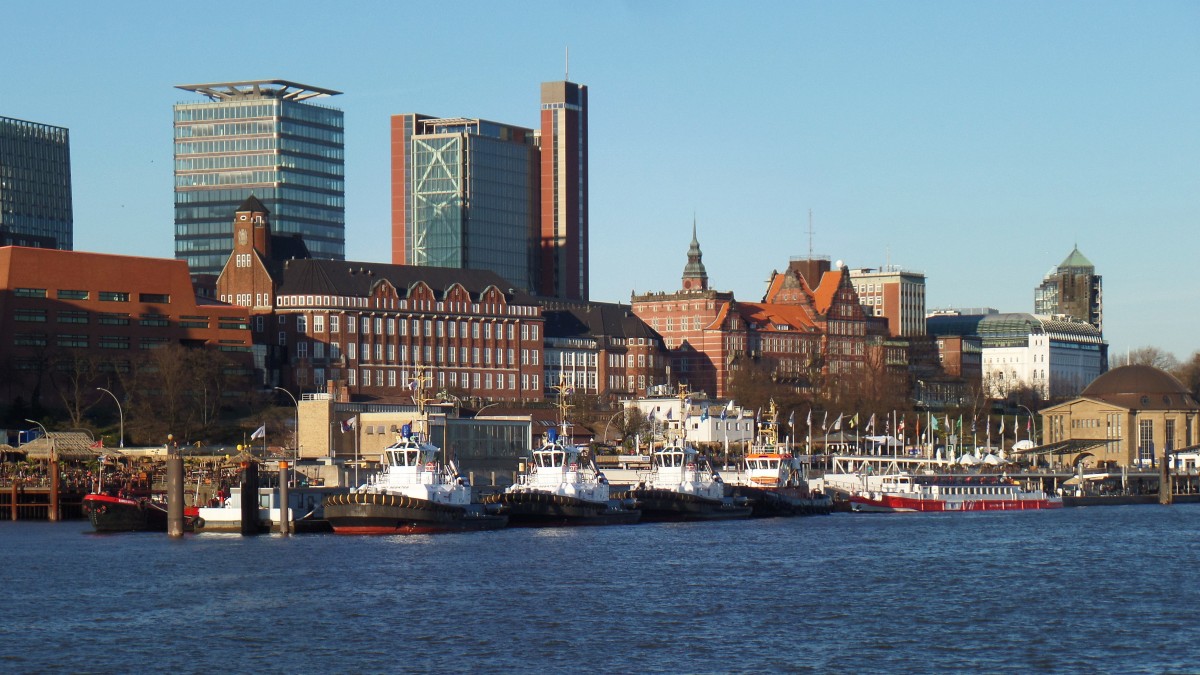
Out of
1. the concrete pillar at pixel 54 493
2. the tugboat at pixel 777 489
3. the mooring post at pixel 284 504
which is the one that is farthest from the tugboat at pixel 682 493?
the concrete pillar at pixel 54 493

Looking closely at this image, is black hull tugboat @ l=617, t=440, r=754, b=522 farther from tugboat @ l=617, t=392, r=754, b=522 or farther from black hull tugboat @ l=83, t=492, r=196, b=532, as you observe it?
black hull tugboat @ l=83, t=492, r=196, b=532

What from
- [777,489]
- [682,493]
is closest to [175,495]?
[682,493]

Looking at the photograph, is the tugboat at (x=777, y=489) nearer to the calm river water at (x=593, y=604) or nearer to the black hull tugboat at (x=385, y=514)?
the calm river water at (x=593, y=604)

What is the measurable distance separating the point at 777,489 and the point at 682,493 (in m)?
16.2

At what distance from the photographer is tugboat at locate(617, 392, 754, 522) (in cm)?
15162

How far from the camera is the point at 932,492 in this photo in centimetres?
17688

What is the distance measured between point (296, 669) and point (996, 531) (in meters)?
80.5

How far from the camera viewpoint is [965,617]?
8569cm

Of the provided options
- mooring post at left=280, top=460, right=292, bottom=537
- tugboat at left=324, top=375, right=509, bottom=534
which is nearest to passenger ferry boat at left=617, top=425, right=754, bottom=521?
tugboat at left=324, top=375, right=509, bottom=534

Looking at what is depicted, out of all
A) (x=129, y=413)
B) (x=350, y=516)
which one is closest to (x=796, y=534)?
(x=350, y=516)

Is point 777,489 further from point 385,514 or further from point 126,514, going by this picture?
point 126,514

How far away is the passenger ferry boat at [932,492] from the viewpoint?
175875 millimetres

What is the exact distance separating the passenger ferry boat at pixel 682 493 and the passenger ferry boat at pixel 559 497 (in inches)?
183

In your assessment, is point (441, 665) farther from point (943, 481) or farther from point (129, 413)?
point (129, 413)
